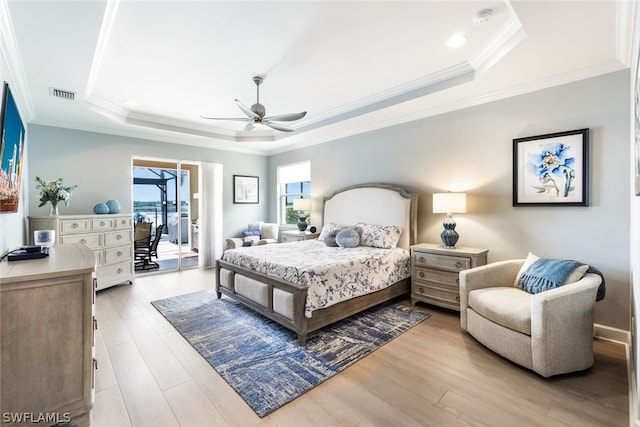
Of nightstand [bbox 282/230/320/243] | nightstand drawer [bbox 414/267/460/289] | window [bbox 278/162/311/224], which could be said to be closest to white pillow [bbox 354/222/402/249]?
nightstand drawer [bbox 414/267/460/289]

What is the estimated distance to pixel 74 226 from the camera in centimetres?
391

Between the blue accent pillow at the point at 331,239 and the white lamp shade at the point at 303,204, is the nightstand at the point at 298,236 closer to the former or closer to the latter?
the white lamp shade at the point at 303,204

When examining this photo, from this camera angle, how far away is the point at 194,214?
22.4 feet

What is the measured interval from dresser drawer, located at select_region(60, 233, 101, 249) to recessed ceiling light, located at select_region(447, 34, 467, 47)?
510 centimetres

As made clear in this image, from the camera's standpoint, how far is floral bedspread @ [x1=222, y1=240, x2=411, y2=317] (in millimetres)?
2797

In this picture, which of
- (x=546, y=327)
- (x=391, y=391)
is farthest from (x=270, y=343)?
(x=546, y=327)

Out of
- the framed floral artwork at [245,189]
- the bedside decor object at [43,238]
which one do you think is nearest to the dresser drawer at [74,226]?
the bedside decor object at [43,238]

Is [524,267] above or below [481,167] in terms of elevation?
below

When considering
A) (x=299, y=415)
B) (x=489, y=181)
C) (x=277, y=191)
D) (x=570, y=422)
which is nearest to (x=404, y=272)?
(x=489, y=181)

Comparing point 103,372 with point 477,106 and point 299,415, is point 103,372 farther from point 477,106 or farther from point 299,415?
point 477,106

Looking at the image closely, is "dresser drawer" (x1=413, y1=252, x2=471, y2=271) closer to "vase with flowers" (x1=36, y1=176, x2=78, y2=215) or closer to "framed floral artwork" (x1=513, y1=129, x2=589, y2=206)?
"framed floral artwork" (x1=513, y1=129, x2=589, y2=206)

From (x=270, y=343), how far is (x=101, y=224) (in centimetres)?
337

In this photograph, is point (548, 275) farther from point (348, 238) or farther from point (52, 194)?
point (52, 194)

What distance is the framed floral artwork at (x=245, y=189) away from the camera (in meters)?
6.39
